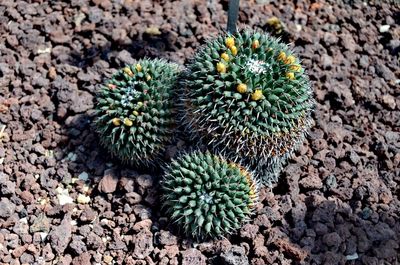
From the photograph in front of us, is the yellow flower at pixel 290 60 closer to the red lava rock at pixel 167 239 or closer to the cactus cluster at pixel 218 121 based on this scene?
the cactus cluster at pixel 218 121

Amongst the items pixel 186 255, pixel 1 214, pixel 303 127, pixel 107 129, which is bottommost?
pixel 1 214

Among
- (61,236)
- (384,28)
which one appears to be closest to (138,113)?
(61,236)

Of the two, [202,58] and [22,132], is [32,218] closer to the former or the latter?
[22,132]

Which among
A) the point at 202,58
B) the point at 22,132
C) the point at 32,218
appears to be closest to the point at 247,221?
the point at 202,58

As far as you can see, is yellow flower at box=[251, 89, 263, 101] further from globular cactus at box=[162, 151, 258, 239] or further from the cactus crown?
globular cactus at box=[162, 151, 258, 239]

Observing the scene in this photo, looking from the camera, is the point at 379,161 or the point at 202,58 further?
the point at 379,161

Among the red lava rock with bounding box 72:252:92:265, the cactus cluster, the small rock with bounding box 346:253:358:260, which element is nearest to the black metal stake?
the cactus cluster
